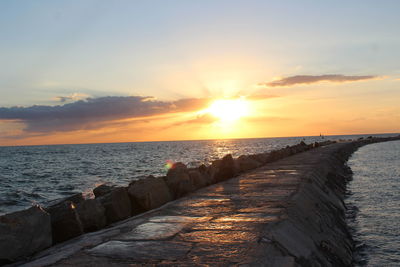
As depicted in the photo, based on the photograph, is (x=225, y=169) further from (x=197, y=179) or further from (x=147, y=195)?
(x=147, y=195)

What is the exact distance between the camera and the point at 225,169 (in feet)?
35.1

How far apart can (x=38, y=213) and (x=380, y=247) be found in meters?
5.26

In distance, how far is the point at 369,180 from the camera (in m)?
15.1

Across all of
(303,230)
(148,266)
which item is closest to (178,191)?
(303,230)

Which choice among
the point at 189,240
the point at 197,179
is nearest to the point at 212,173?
the point at 197,179

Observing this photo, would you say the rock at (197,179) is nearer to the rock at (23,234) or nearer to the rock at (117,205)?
the rock at (117,205)

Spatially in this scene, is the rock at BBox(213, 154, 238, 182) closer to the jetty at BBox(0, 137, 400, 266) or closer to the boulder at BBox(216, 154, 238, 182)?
the boulder at BBox(216, 154, 238, 182)

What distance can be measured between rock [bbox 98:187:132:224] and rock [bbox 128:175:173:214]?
0.57 feet

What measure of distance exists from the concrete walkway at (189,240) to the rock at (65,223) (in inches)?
13.8

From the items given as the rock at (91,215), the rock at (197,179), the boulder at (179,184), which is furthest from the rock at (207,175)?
the rock at (91,215)

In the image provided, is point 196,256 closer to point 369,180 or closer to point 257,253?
point 257,253

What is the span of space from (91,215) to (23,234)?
4.82 ft

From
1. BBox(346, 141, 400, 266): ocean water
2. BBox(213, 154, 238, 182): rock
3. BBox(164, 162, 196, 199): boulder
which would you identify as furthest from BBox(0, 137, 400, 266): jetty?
BBox(213, 154, 238, 182): rock

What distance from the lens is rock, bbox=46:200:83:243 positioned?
4.80 metres
